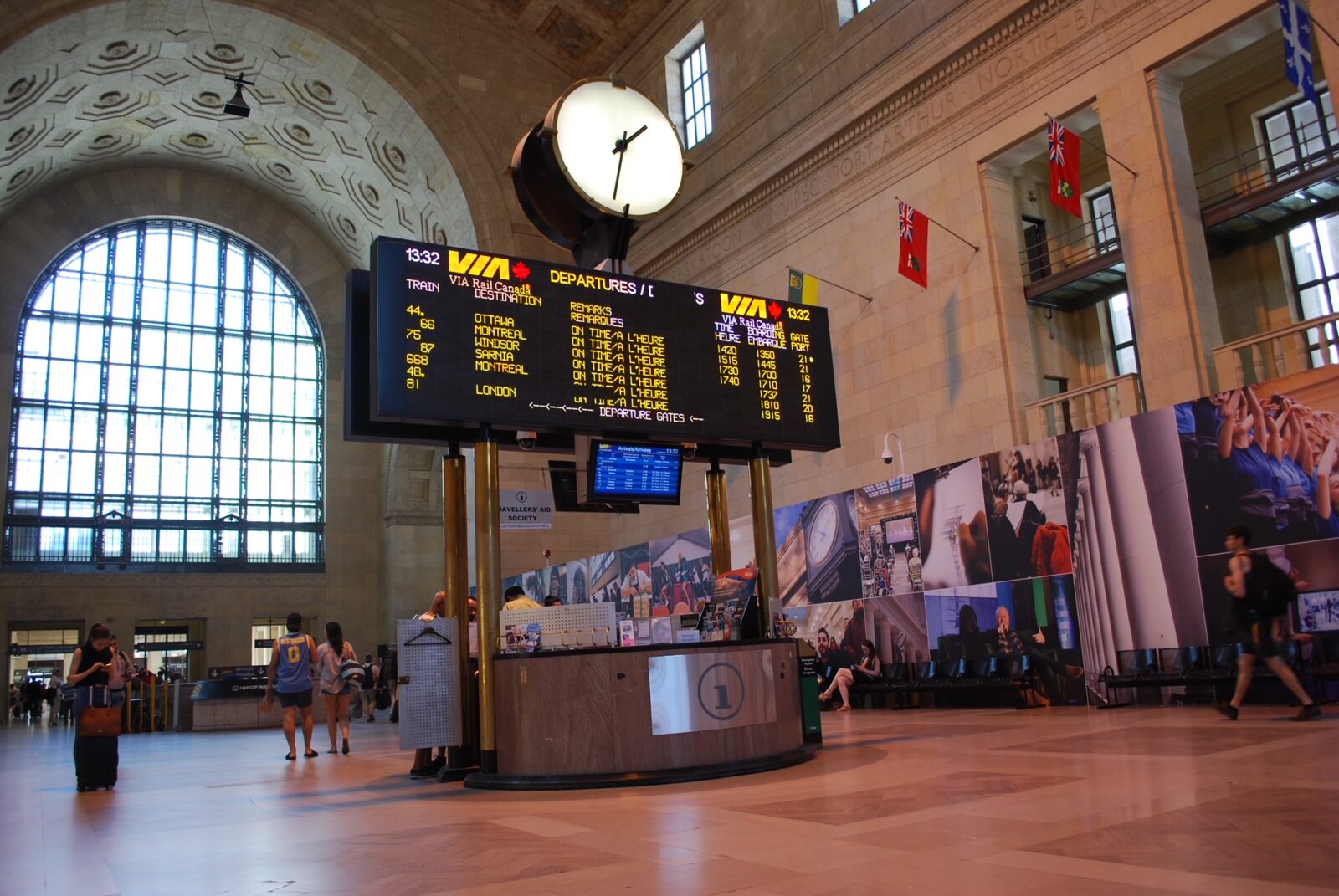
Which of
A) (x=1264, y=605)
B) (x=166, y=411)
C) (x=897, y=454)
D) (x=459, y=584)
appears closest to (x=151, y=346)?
(x=166, y=411)

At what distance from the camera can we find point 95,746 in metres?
9.53

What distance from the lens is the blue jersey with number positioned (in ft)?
42.2

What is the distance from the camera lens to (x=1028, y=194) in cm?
1922

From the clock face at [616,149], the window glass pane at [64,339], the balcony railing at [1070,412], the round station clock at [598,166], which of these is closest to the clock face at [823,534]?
the balcony railing at [1070,412]

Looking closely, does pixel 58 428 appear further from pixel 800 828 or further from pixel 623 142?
pixel 800 828

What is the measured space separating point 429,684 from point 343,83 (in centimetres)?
2186

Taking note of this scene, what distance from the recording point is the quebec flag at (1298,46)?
11.4 metres

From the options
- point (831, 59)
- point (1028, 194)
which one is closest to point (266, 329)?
point (831, 59)

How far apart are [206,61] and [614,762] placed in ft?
84.0

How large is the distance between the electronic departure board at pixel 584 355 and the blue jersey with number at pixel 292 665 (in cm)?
554

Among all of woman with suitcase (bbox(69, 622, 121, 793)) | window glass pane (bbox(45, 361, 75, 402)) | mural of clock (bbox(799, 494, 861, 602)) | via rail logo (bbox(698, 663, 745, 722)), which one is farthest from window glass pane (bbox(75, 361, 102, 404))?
via rail logo (bbox(698, 663, 745, 722))

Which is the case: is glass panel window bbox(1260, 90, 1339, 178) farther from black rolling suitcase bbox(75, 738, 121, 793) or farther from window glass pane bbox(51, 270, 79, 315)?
Result: window glass pane bbox(51, 270, 79, 315)

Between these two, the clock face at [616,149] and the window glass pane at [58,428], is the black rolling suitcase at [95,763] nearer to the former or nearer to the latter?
the clock face at [616,149]

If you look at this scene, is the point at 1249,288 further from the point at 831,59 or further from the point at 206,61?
the point at 206,61
